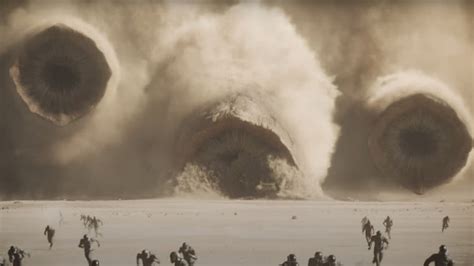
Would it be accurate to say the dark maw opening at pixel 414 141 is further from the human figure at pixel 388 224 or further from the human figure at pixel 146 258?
the human figure at pixel 146 258

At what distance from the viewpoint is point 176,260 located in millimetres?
6164

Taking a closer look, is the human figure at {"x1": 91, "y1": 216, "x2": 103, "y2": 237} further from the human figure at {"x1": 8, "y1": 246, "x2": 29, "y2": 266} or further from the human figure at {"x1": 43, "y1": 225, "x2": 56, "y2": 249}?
the human figure at {"x1": 8, "y1": 246, "x2": 29, "y2": 266}

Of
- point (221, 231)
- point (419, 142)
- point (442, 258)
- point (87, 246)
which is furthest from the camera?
point (419, 142)

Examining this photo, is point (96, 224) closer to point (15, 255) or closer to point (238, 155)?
point (15, 255)

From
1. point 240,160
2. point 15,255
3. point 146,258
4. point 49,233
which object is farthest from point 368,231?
point 15,255

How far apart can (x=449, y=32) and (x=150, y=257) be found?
2733mm

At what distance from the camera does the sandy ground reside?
6336 mm

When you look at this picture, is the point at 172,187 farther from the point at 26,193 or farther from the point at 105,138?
the point at 26,193

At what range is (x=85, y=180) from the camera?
650 centimetres

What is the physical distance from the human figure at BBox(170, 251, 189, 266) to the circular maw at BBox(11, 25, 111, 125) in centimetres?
126

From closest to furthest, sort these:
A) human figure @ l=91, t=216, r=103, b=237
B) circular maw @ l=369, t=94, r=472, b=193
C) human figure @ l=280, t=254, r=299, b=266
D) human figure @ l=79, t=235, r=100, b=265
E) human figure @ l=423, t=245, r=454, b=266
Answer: human figure @ l=423, t=245, r=454, b=266 < human figure @ l=280, t=254, r=299, b=266 < human figure @ l=79, t=235, r=100, b=265 < human figure @ l=91, t=216, r=103, b=237 < circular maw @ l=369, t=94, r=472, b=193

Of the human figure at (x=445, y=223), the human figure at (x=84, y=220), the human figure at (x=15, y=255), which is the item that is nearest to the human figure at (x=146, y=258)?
the human figure at (x=84, y=220)

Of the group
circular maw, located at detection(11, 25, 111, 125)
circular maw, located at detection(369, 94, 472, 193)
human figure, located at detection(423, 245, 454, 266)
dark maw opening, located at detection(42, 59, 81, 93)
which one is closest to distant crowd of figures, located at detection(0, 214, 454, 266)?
human figure, located at detection(423, 245, 454, 266)

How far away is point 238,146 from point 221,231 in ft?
2.05
